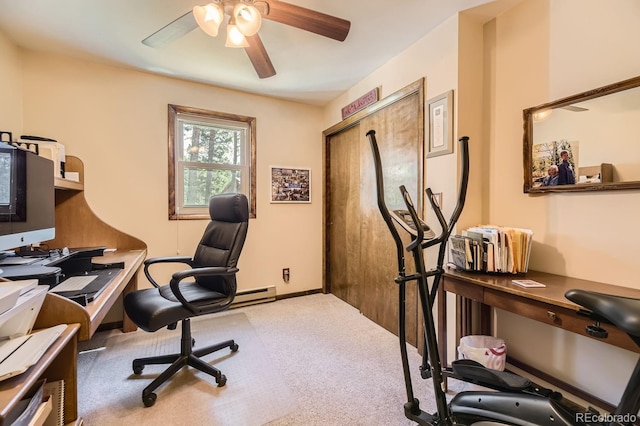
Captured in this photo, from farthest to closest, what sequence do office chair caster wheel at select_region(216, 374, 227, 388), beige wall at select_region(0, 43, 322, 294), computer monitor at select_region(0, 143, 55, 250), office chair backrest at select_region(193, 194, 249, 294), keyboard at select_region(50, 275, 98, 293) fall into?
beige wall at select_region(0, 43, 322, 294) < office chair backrest at select_region(193, 194, 249, 294) < office chair caster wheel at select_region(216, 374, 227, 388) < computer monitor at select_region(0, 143, 55, 250) < keyboard at select_region(50, 275, 98, 293)

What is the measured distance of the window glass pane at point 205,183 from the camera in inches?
116

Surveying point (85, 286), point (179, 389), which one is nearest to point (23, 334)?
point (85, 286)

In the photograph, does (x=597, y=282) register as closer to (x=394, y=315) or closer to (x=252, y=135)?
(x=394, y=315)

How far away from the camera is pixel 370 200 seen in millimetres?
2777

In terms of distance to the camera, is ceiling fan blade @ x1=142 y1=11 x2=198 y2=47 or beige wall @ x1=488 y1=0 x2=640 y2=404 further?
ceiling fan blade @ x1=142 y1=11 x2=198 y2=47

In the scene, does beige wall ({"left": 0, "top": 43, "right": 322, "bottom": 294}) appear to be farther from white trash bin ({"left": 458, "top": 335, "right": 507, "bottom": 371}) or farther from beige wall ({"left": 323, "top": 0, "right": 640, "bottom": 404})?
white trash bin ({"left": 458, "top": 335, "right": 507, "bottom": 371})

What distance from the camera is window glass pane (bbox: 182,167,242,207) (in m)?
2.95

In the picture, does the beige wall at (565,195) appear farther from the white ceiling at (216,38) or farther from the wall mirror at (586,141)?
the white ceiling at (216,38)

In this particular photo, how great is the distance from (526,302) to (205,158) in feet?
9.75

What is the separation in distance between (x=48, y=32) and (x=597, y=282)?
3.87 m

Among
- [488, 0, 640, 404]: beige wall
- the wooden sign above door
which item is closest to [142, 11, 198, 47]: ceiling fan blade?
the wooden sign above door

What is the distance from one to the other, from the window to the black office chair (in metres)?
0.92

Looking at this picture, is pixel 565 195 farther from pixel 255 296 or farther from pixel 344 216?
pixel 255 296

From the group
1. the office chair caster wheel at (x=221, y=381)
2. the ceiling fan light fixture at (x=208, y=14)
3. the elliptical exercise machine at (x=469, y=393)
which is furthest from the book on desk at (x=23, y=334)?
the ceiling fan light fixture at (x=208, y=14)
